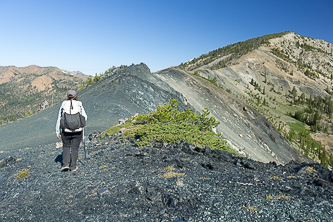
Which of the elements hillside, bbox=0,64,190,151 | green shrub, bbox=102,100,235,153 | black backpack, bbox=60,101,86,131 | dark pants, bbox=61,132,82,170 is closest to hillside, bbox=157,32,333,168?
hillside, bbox=0,64,190,151

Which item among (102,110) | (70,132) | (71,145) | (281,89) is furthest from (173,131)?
(281,89)

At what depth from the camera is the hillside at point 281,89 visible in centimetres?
5472

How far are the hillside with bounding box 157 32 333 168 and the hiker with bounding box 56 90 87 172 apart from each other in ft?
93.4

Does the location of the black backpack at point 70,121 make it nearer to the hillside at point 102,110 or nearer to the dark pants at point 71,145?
the dark pants at point 71,145

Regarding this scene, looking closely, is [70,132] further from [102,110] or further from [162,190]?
[102,110]

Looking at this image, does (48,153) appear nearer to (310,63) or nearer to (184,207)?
(184,207)

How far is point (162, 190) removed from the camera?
5.21 m

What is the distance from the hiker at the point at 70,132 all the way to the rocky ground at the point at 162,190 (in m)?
0.39

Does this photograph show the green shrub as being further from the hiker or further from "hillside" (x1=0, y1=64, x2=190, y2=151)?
"hillside" (x1=0, y1=64, x2=190, y2=151)

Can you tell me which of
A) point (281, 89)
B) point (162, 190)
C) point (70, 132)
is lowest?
point (162, 190)

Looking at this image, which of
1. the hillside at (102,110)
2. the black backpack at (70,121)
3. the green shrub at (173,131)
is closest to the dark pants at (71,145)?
the black backpack at (70,121)

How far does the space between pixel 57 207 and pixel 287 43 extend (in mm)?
152194

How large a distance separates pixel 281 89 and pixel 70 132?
90.5 meters

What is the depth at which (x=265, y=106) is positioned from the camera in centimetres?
6481
